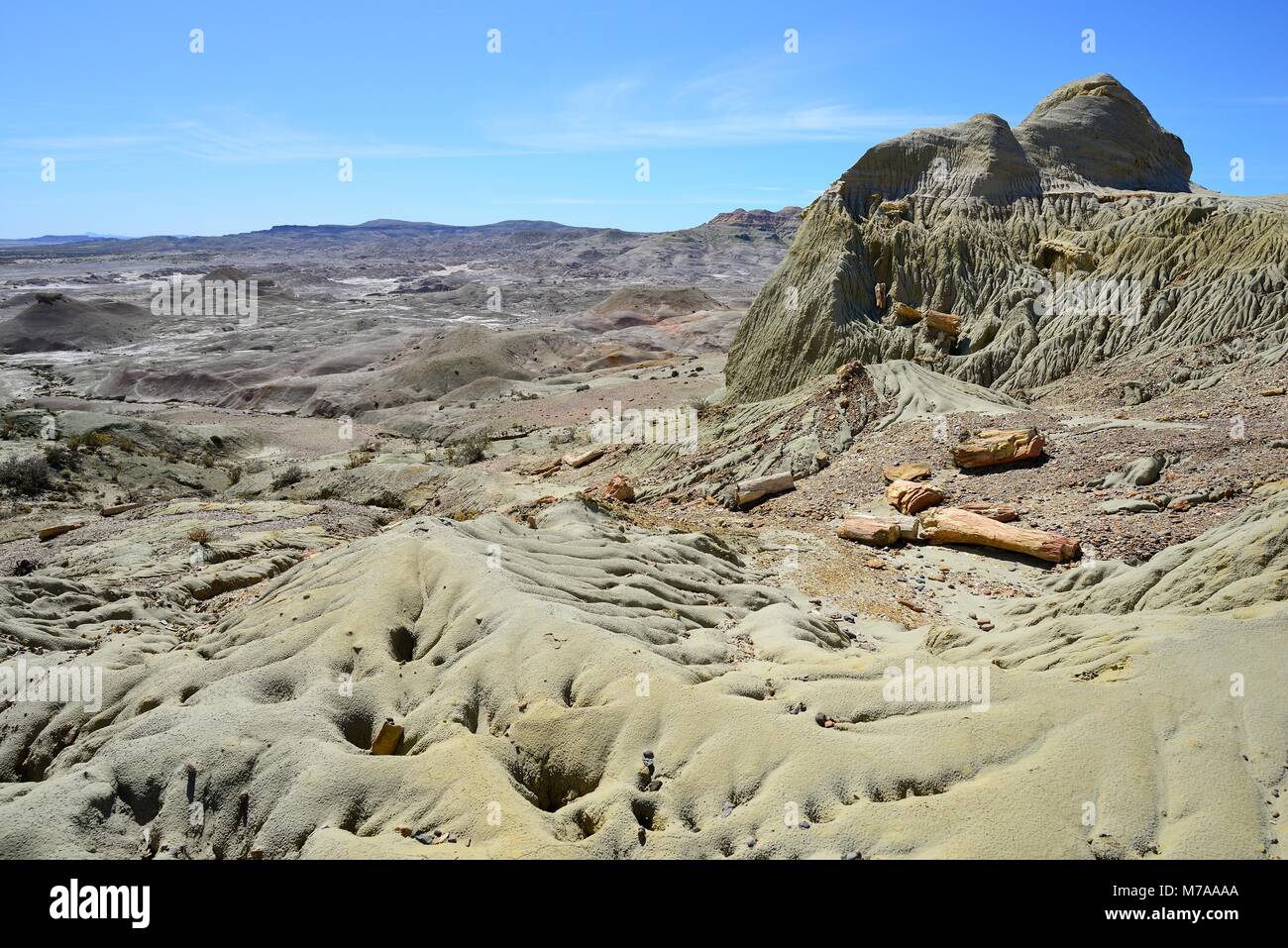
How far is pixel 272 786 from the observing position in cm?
550

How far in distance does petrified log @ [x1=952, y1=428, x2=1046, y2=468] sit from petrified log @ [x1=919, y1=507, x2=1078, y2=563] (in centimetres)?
161

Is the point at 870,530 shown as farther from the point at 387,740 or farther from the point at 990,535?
the point at 387,740

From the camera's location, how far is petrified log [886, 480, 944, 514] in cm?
1270

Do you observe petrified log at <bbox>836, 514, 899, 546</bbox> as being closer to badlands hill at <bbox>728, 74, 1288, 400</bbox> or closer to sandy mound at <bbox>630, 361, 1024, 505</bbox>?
sandy mound at <bbox>630, 361, 1024, 505</bbox>

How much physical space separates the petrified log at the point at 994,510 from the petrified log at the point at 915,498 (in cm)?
46

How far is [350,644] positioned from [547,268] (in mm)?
119778

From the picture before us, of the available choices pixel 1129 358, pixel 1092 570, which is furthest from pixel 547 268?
pixel 1092 570

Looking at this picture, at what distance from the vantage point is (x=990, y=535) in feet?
36.6

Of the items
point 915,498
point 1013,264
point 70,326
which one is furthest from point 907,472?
point 70,326

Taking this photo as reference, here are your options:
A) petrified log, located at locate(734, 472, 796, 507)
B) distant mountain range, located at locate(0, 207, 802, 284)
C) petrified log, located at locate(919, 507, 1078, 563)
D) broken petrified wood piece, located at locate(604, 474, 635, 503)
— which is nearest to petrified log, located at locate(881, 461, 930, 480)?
petrified log, located at locate(919, 507, 1078, 563)

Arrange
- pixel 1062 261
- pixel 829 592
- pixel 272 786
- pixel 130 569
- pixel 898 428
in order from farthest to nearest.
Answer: pixel 1062 261
pixel 898 428
pixel 130 569
pixel 829 592
pixel 272 786

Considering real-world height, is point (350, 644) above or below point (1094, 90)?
below

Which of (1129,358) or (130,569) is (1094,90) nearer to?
(1129,358)
